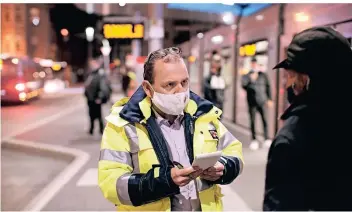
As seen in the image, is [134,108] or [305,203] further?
[134,108]

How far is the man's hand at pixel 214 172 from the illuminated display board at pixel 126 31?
10.6 metres

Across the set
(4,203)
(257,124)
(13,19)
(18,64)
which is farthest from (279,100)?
(13,19)

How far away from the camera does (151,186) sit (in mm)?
2418

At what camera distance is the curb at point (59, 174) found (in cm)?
661

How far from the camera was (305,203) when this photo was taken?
5.74ft

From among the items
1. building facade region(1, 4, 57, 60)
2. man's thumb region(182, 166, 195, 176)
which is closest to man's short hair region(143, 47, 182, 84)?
man's thumb region(182, 166, 195, 176)

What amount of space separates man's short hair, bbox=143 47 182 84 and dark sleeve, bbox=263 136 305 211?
2.86 feet

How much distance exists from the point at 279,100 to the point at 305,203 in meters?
9.44

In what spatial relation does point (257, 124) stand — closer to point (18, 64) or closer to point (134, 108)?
point (134, 108)

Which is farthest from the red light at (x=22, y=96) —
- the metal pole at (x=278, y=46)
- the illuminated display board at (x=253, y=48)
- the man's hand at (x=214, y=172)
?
the man's hand at (x=214, y=172)

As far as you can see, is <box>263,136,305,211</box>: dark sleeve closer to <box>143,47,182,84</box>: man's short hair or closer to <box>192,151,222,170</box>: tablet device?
<box>192,151,222,170</box>: tablet device

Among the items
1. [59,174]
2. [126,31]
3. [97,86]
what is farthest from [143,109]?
[126,31]

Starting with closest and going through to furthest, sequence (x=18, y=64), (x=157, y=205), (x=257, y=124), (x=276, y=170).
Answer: (x=276, y=170), (x=157, y=205), (x=257, y=124), (x=18, y=64)

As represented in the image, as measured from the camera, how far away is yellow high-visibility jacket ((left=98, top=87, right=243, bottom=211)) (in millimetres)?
2434
